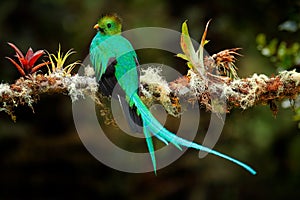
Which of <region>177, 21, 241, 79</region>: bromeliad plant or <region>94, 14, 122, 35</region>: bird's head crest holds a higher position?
<region>94, 14, 122, 35</region>: bird's head crest

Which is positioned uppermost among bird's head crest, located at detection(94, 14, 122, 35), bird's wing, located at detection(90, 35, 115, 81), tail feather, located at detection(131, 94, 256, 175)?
bird's head crest, located at detection(94, 14, 122, 35)

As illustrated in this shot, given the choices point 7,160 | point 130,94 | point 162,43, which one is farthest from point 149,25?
point 130,94

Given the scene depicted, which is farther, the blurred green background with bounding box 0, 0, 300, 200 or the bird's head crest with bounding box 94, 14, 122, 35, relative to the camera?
the blurred green background with bounding box 0, 0, 300, 200

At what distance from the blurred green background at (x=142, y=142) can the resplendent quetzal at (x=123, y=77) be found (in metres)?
2.17

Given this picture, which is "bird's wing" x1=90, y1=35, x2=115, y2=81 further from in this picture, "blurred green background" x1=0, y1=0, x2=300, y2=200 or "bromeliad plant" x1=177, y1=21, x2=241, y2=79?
"blurred green background" x1=0, y1=0, x2=300, y2=200

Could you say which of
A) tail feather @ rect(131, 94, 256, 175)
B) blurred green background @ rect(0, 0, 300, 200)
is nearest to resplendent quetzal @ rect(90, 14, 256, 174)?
tail feather @ rect(131, 94, 256, 175)

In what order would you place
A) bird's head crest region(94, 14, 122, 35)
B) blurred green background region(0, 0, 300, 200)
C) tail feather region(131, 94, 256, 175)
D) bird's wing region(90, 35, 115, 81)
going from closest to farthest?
tail feather region(131, 94, 256, 175) → bird's wing region(90, 35, 115, 81) → bird's head crest region(94, 14, 122, 35) → blurred green background region(0, 0, 300, 200)

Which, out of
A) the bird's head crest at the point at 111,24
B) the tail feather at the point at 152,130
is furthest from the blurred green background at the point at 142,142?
the tail feather at the point at 152,130

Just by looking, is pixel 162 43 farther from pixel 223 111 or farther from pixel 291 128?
pixel 223 111

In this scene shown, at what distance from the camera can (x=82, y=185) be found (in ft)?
16.1

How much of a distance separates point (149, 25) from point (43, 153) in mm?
1459

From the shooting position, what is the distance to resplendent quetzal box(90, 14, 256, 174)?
6.39 ft

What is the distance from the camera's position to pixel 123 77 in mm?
2049

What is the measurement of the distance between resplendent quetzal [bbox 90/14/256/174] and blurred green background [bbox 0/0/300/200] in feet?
7.13
